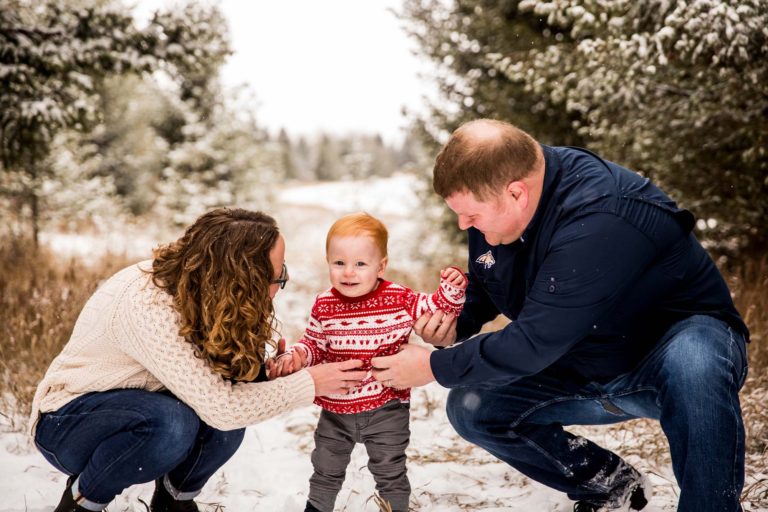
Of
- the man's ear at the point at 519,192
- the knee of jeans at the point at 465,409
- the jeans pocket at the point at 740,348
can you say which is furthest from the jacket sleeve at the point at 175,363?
the jeans pocket at the point at 740,348

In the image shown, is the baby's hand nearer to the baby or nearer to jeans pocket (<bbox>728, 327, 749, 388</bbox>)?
the baby

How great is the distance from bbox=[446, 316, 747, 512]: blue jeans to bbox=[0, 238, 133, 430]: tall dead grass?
2.94 m

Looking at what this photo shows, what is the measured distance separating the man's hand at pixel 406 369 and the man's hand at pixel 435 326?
0.60ft

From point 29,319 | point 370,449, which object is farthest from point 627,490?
point 29,319

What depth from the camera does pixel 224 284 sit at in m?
2.56

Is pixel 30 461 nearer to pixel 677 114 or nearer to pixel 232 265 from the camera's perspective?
pixel 232 265

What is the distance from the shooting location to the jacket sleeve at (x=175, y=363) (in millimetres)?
2521

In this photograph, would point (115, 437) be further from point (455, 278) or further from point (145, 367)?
point (455, 278)

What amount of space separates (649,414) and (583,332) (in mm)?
593

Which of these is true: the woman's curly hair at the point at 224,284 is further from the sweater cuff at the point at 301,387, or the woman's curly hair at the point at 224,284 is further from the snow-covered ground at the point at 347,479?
the snow-covered ground at the point at 347,479

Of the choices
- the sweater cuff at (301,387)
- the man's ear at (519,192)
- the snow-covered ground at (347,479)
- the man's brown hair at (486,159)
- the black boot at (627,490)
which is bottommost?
the snow-covered ground at (347,479)

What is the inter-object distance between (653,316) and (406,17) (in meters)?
7.99

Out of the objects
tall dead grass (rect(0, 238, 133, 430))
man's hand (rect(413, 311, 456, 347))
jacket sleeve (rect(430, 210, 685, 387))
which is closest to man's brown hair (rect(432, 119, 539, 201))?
Answer: jacket sleeve (rect(430, 210, 685, 387))

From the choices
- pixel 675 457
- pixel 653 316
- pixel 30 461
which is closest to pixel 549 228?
pixel 653 316
